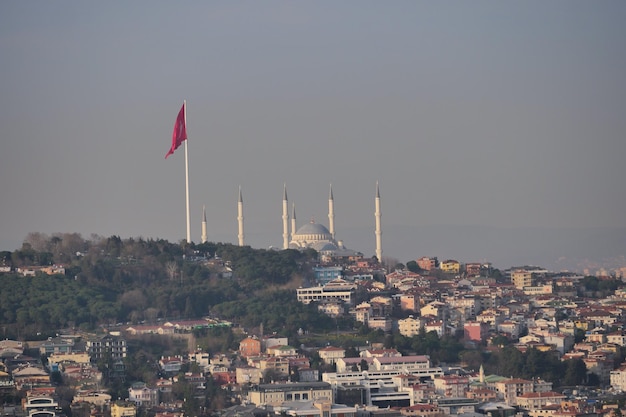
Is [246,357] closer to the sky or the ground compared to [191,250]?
closer to the ground

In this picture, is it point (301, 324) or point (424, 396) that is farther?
point (301, 324)

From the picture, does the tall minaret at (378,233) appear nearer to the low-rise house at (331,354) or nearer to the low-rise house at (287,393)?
the low-rise house at (331,354)

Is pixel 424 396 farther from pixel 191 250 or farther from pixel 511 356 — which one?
pixel 191 250

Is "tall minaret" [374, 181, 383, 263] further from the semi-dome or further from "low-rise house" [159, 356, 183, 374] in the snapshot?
"low-rise house" [159, 356, 183, 374]

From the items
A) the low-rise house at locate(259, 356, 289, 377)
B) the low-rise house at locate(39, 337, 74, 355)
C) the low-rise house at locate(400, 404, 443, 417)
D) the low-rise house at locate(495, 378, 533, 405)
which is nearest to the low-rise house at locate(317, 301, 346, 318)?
the low-rise house at locate(259, 356, 289, 377)

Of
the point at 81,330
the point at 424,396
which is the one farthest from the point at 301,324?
the point at 424,396

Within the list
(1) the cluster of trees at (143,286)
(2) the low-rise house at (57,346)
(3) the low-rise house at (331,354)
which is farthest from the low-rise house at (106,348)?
(3) the low-rise house at (331,354)
